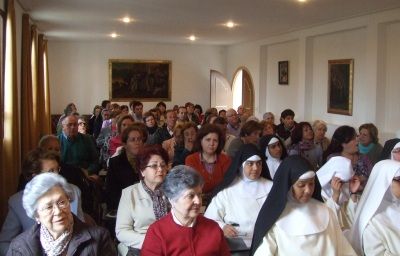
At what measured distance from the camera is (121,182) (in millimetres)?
5457

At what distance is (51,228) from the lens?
2994 millimetres

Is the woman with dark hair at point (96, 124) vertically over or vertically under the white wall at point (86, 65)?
under

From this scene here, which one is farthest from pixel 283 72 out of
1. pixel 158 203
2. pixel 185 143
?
pixel 158 203

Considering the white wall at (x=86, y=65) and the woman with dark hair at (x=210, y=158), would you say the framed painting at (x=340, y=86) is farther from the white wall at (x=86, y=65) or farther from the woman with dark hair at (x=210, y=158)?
the white wall at (x=86, y=65)

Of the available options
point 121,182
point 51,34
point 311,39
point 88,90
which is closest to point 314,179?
point 121,182

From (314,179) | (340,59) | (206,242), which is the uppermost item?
(340,59)

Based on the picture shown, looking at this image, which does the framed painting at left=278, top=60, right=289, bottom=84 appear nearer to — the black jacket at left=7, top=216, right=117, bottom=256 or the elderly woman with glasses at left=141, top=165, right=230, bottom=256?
the elderly woman with glasses at left=141, top=165, right=230, bottom=256

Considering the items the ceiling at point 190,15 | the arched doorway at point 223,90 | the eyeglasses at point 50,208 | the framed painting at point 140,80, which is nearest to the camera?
the eyeglasses at point 50,208

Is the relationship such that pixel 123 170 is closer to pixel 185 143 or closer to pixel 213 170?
pixel 213 170

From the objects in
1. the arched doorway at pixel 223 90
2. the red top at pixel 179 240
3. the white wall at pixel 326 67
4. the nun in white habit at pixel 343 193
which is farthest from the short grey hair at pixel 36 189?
the arched doorway at pixel 223 90

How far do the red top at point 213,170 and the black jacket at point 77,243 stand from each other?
274cm

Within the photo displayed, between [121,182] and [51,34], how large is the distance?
11.0 meters

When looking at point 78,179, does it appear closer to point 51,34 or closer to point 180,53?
point 51,34

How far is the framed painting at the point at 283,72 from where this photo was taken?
560 inches
